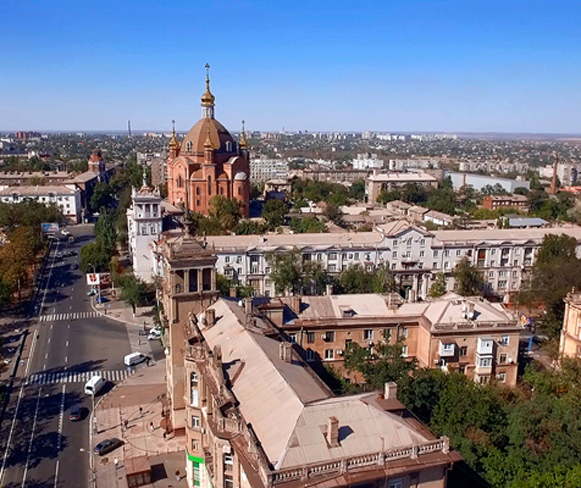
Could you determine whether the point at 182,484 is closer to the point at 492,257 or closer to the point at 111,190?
the point at 492,257

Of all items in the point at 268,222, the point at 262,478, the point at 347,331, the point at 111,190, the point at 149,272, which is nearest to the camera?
the point at 262,478

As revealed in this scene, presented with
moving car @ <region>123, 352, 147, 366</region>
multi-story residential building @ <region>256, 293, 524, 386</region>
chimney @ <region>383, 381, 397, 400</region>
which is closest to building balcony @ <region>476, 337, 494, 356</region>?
multi-story residential building @ <region>256, 293, 524, 386</region>

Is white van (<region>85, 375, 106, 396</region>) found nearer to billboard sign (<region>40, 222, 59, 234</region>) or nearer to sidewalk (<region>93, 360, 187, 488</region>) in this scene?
sidewalk (<region>93, 360, 187, 488</region>)

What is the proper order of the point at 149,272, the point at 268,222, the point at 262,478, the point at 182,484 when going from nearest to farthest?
the point at 262,478
the point at 182,484
the point at 149,272
the point at 268,222

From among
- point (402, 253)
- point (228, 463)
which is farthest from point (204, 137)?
point (228, 463)

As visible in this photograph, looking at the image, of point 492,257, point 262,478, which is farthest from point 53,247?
point 262,478
